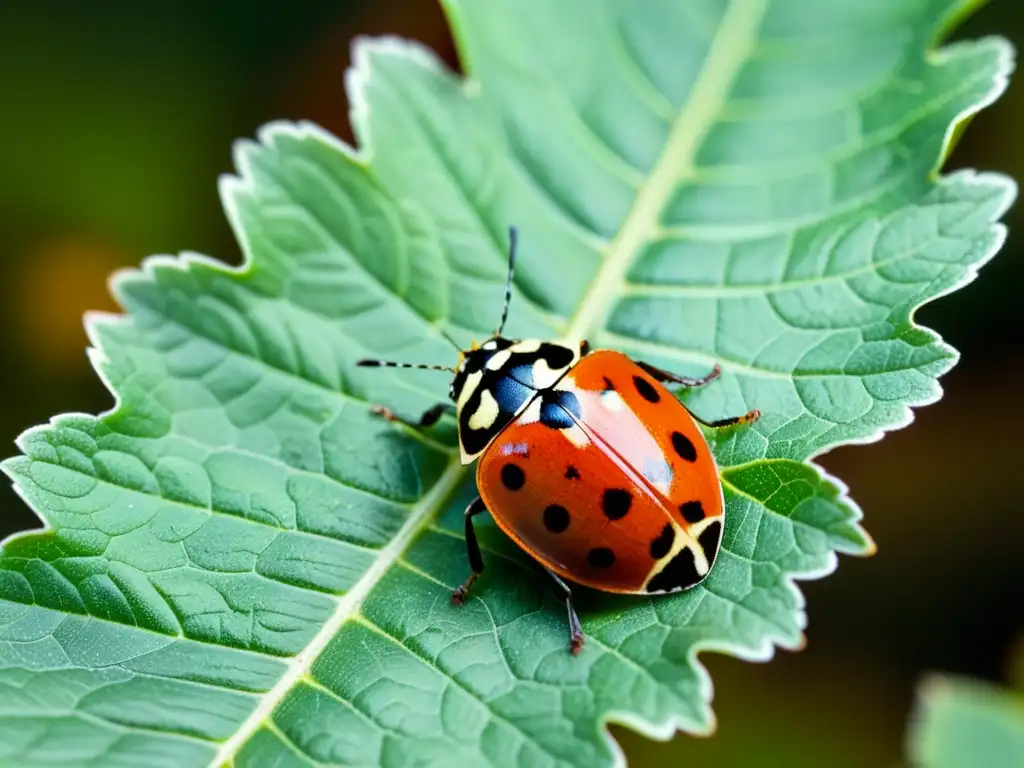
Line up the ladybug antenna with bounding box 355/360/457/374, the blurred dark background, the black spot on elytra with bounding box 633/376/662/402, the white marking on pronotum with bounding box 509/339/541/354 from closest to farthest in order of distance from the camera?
the black spot on elytra with bounding box 633/376/662/402 < the white marking on pronotum with bounding box 509/339/541/354 < the ladybug antenna with bounding box 355/360/457/374 < the blurred dark background

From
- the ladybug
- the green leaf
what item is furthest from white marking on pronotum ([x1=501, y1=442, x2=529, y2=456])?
the green leaf

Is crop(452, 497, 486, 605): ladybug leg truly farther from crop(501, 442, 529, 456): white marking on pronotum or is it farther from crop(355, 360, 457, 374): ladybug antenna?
crop(355, 360, 457, 374): ladybug antenna

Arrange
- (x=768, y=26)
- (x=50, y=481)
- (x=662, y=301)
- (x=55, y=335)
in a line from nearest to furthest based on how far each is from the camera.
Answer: (x=50, y=481)
(x=662, y=301)
(x=768, y=26)
(x=55, y=335)

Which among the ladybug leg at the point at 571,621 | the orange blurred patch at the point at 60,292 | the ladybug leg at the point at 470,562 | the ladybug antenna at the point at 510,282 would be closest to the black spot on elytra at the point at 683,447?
the ladybug leg at the point at 571,621

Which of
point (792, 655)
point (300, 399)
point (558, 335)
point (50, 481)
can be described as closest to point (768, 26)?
point (558, 335)

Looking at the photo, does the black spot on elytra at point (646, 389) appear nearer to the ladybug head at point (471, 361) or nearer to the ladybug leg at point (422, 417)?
the ladybug head at point (471, 361)

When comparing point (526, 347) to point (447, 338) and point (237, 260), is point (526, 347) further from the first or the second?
→ point (237, 260)

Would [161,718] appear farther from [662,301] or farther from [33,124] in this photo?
[33,124]
